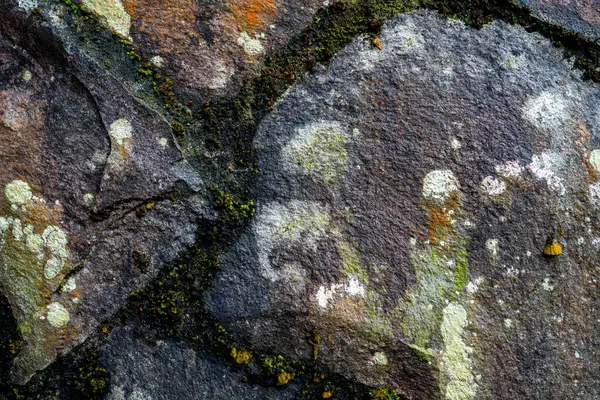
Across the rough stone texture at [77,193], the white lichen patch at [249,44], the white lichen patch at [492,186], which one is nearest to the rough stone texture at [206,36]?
the white lichen patch at [249,44]

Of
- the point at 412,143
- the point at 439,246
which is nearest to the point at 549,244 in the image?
the point at 439,246

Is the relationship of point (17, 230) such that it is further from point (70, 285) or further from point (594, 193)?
point (594, 193)

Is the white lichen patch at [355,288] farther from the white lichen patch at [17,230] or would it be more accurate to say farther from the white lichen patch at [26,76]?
the white lichen patch at [26,76]

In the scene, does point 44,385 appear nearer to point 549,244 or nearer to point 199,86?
point 199,86

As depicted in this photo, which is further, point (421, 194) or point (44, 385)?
point (421, 194)

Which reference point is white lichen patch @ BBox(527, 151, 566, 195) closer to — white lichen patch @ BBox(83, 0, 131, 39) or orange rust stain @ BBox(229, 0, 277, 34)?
orange rust stain @ BBox(229, 0, 277, 34)

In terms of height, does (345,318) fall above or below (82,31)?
below

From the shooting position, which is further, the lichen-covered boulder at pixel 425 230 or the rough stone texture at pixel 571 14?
the rough stone texture at pixel 571 14

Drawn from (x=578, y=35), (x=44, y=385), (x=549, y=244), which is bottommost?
(x=44, y=385)
